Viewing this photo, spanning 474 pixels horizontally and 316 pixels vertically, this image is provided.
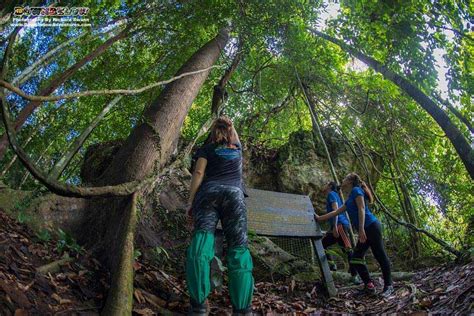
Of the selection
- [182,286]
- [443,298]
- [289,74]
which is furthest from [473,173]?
[289,74]

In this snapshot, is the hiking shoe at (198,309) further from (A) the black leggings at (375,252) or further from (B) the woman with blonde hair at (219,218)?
(A) the black leggings at (375,252)

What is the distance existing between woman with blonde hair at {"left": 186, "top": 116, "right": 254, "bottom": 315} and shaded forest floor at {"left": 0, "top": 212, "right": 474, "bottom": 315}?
0.52 m

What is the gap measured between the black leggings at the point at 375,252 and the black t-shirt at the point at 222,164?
215 centimetres

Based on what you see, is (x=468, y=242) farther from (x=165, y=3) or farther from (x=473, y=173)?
(x=165, y=3)

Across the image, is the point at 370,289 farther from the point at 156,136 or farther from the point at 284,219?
the point at 156,136

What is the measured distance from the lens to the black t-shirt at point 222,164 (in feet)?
10.1

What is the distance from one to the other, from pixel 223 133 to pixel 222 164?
1.11 feet

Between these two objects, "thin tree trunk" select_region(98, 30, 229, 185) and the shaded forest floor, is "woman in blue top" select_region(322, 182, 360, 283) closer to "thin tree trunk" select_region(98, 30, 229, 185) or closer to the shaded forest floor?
the shaded forest floor

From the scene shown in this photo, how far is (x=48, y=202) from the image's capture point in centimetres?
357

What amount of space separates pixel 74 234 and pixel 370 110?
280 inches

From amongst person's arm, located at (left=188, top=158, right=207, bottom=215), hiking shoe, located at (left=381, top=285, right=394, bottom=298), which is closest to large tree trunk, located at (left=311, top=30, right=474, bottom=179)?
hiking shoe, located at (left=381, top=285, right=394, bottom=298)

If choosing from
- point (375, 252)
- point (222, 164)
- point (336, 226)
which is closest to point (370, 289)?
point (375, 252)

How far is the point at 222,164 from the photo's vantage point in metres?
3.16

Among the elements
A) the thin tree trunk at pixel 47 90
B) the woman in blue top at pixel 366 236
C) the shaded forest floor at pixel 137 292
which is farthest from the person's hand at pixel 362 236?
the thin tree trunk at pixel 47 90
